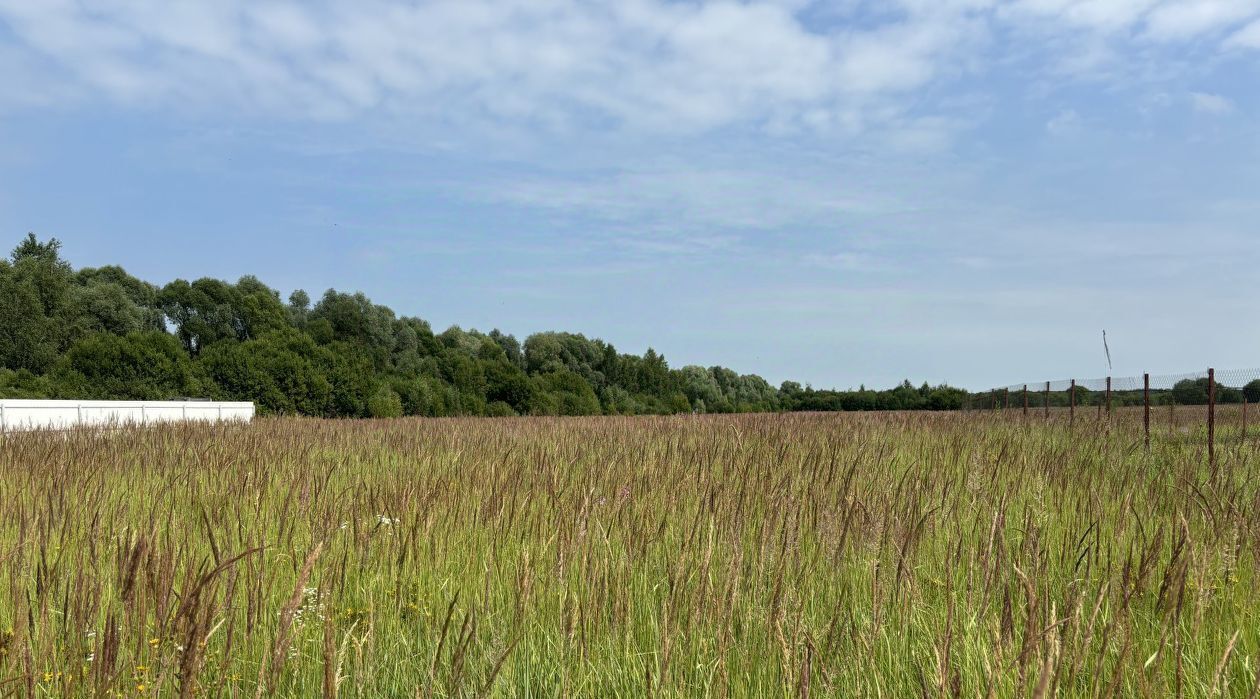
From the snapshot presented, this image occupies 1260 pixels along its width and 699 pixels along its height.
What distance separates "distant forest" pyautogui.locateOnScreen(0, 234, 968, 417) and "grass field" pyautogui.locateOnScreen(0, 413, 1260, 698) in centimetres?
2044

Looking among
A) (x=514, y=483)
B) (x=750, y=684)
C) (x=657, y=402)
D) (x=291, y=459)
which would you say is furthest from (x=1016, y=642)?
(x=657, y=402)

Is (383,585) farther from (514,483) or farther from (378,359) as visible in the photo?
(378,359)

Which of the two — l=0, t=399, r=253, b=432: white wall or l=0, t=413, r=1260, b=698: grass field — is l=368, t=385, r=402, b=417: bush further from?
l=0, t=413, r=1260, b=698: grass field

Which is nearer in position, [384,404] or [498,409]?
[384,404]

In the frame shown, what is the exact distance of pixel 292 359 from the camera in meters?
37.7

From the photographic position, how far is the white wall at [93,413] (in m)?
15.0

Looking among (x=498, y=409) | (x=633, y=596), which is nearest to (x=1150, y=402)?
(x=633, y=596)

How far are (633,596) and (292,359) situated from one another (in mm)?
37854

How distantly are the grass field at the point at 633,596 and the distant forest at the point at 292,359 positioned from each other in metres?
20.4

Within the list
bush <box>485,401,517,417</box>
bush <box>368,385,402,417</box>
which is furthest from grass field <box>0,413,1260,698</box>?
bush <box>485,401,517,417</box>

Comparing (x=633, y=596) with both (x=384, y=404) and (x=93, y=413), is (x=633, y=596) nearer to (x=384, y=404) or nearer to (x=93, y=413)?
(x=93, y=413)

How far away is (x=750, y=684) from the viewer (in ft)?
7.63

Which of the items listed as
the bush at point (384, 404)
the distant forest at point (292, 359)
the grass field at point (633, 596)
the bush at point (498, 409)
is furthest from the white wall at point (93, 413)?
the bush at point (498, 409)

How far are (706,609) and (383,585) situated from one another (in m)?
1.31
